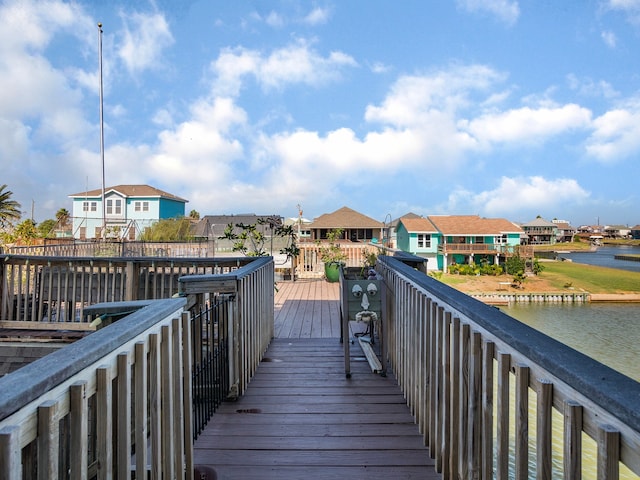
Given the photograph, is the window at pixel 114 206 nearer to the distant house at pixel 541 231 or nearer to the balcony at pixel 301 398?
the balcony at pixel 301 398

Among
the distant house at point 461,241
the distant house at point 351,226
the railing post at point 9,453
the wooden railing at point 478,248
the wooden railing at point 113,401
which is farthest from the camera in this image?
the distant house at point 351,226

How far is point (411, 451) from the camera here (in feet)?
7.20

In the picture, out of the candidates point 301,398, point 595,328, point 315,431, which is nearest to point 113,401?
point 315,431

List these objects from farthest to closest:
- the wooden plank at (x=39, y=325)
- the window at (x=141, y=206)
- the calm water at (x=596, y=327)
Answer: the window at (x=141, y=206), the calm water at (x=596, y=327), the wooden plank at (x=39, y=325)

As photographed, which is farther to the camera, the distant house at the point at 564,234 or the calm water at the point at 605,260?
the distant house at the point at 564,234

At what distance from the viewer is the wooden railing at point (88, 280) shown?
4883 millimetres

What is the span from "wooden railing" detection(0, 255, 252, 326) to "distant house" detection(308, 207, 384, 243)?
2916 centimetres

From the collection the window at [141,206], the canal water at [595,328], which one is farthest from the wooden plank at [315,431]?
the window at [141,206]

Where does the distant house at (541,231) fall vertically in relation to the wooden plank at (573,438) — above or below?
above

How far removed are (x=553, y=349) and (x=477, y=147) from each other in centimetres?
3996

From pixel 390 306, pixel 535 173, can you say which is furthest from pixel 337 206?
pixel 535 173

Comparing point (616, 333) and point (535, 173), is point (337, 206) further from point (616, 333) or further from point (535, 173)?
point (535, 173)

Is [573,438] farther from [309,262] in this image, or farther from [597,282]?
[597,282]

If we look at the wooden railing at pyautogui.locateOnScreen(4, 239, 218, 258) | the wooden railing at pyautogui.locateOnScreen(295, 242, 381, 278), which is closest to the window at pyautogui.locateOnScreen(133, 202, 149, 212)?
the wooden railing at pyautogui.locateOnScreen(4, 239, 218, 258)
